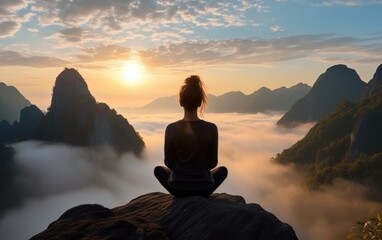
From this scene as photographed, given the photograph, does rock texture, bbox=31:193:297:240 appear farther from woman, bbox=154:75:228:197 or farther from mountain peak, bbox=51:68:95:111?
mountain peak, bbox=51:68:95:111

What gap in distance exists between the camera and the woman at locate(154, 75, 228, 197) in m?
6.51

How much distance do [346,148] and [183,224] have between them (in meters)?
139

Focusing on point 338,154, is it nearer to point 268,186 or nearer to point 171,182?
point 268,186

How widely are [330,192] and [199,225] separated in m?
114

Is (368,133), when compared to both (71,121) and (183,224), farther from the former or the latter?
(183,224)

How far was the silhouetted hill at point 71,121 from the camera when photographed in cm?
15112

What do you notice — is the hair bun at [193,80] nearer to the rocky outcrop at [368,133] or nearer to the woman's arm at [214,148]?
the woman's arm at [214,148]

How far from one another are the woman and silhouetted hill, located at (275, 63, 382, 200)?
349 feet

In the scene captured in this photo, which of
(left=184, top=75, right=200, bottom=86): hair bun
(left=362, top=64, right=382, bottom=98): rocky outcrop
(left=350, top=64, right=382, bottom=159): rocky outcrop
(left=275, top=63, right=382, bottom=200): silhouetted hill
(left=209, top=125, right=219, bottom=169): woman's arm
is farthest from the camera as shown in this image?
(left=362, top=64, right=382, bottom=98): rocky outcrop

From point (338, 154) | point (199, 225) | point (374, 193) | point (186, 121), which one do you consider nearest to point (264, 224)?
point (199, 225)

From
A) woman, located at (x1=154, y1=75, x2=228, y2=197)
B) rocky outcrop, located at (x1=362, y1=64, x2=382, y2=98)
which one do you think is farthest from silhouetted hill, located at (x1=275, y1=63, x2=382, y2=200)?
woman, located at (x1=154, y1=75, x2=228, y2=197)

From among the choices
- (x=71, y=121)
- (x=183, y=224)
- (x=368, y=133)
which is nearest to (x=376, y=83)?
(x=368, y=133)

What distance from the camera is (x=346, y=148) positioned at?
135 m

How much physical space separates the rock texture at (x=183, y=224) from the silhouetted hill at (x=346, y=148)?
107177mm
